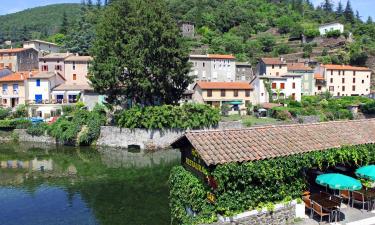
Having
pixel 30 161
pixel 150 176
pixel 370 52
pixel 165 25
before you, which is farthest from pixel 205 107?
pixel 370 52

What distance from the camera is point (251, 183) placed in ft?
→ 46.9

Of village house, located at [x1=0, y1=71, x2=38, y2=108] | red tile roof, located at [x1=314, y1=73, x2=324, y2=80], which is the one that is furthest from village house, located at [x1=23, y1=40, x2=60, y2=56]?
red tile roof, located at [x1=314, y1=73, x2=324, y2=80]

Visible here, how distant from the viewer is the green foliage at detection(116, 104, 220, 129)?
129ft

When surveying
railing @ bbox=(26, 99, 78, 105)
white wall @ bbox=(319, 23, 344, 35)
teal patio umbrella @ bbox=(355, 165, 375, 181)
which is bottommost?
teal patio umbrella @ bbox=(355, 165, 375, 181)

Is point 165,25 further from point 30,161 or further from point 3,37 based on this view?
point 3,37

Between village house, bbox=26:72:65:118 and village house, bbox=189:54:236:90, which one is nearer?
village house, bbox=26:72:65:118

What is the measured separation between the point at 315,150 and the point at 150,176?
52.1ft

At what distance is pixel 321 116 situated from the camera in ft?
168

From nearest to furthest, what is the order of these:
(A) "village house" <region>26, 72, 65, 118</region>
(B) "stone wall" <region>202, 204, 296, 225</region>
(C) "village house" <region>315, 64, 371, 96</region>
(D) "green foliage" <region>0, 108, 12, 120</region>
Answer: (B) "stone wall" <region>202, 204, 296, 225</region> < (D) "green foliage" <region>0, 108, 12, 120</region> < (A) "village house" <region>26, 72, 65, 118</region> < (C) "village house" <region>315, 64, 371, 96</region>

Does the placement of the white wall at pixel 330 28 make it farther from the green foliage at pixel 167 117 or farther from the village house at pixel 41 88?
the village house at pixel 41 88

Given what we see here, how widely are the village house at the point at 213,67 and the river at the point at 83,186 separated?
3460 centimetres

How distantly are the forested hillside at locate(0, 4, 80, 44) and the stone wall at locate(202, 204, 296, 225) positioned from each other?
414 feet

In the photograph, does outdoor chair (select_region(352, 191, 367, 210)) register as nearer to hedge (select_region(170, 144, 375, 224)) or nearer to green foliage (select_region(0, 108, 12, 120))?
hedge (select_region(170, 144, 375, 224))

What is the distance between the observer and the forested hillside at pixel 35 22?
13095 cm
